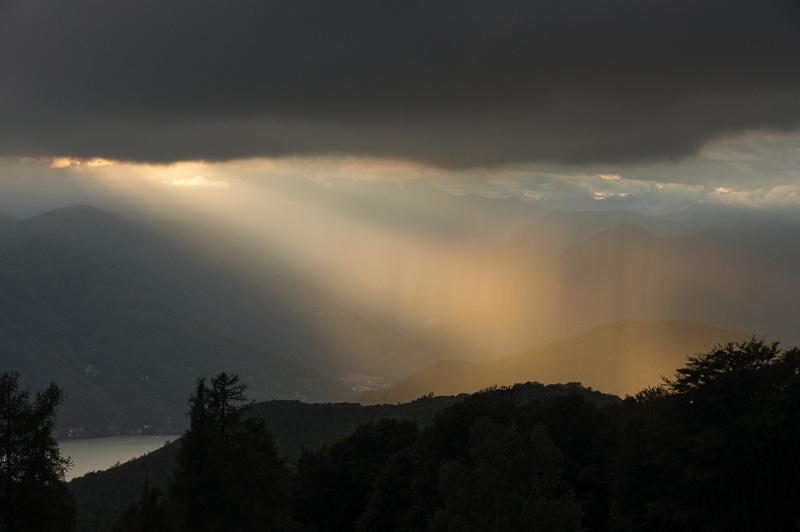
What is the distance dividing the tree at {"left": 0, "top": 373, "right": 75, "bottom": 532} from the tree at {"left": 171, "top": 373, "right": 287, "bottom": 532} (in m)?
8.00

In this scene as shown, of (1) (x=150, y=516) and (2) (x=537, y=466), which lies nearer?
(2) (x=537, y=466)

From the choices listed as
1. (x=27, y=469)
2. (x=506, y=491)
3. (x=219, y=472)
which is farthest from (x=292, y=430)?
(x=506, y=491)

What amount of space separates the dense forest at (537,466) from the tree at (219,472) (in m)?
0.08

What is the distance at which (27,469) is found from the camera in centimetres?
4016

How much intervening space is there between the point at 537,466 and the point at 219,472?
21167 millimetres

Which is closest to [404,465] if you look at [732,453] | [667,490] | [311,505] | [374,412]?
[311,505]

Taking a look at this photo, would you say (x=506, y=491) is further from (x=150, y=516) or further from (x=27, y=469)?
(x=150, y=516)

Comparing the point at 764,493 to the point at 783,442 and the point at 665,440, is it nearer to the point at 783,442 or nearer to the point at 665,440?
the point at 783,442

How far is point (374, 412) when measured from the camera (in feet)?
586

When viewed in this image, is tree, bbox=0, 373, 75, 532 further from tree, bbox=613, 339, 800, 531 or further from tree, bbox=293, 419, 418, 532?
tree, bbox=293, 419, 418, 532

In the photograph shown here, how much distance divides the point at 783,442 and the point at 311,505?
43403 mm

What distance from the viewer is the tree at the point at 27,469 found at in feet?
131

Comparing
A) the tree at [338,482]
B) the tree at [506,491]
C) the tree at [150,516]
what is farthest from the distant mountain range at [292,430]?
the tree at [506,491]

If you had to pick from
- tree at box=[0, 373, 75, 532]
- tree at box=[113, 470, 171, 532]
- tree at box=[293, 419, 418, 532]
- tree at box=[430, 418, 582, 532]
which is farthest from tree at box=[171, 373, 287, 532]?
tree at box=[293, 419, 418, 532]
